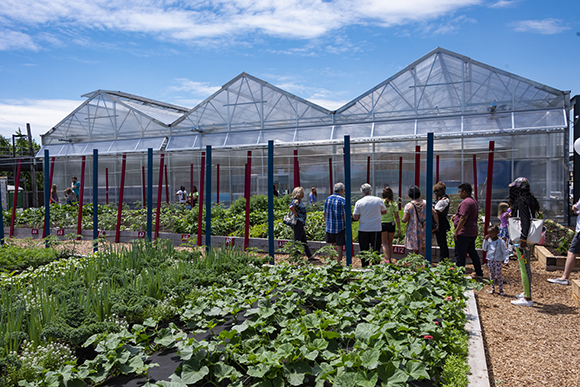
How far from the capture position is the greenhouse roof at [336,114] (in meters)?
13.0

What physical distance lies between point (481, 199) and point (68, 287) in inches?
466

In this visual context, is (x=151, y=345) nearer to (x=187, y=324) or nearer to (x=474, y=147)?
(x=187, y=324)

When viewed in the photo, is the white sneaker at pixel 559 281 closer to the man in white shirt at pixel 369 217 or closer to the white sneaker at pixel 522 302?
the white sneaker at pixel 522 302

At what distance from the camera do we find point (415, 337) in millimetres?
3084

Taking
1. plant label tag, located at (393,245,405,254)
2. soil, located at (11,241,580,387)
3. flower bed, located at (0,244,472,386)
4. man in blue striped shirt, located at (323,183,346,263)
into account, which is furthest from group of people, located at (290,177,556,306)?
flower bed, located at (0,244,472,386)

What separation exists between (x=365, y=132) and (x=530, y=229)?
418 inches

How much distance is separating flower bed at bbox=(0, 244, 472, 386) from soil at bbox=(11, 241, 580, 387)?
0.44 metres

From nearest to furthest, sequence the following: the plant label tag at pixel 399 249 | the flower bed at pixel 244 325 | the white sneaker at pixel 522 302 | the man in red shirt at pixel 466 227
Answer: the flower bed at pixel 244 325 → the white sneaker at pixel 522 302 → the man in red shirt at pixel 466 227 → the plant label tag at pixel 399 249

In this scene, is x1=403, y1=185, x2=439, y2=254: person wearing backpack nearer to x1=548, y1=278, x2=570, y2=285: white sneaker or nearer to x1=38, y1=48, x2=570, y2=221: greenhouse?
x1=548, y1=278, x2=570, y2=285: white sneaker

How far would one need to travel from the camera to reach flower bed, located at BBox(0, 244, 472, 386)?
2.54 m

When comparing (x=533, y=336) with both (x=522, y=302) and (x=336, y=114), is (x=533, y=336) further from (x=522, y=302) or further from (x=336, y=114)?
(x=336, y=114)

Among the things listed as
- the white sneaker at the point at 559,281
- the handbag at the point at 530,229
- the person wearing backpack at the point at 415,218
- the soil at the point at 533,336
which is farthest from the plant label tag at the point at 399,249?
the handbag at the point at 530,229

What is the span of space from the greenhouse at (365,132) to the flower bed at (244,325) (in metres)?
4.95

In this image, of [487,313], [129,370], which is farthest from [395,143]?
[129,370]
